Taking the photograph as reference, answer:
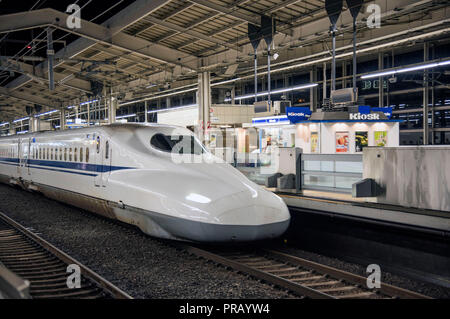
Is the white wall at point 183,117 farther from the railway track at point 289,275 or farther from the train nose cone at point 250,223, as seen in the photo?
the train nose cone at point 250,223

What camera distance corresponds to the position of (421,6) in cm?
1119

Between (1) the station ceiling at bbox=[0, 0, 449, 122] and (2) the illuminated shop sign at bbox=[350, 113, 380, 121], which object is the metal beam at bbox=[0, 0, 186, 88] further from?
(2) the illuminated shop sign at bbox=[350, 113, 380, 121]

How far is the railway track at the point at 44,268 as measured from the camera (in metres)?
5.20

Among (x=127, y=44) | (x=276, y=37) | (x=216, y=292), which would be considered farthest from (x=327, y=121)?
(x=216, y=292)

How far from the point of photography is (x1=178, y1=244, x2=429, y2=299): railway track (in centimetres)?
510

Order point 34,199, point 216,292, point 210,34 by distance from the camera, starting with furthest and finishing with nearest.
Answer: point 210,34
point 34,199
point 216,292

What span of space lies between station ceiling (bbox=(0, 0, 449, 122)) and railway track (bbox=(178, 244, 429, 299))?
826 centimetres

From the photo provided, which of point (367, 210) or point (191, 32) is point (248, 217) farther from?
point (191, 32)

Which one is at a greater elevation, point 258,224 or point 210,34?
point 210,34

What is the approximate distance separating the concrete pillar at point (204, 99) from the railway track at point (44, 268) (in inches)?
475

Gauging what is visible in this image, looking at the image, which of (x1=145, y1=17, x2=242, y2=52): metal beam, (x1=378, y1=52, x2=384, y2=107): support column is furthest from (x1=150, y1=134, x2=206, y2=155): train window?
(x1=378, y1=52, x2=384, y2=107): support column

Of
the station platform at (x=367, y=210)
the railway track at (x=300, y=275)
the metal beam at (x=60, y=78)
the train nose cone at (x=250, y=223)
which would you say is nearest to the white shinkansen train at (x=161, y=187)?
the train nose cone at (x=250, y=223)
